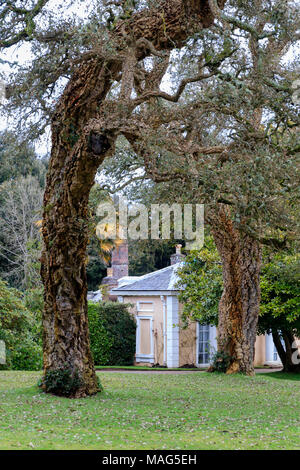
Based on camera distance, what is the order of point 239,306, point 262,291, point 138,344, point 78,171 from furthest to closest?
point 138,344 < point 262,291 < point 239,306 < point 78,171

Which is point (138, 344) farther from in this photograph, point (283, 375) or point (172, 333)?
point (283, 375)

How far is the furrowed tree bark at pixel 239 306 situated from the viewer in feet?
55.2

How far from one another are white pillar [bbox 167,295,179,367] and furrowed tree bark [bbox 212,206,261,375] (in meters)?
9.20

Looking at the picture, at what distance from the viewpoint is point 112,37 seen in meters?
9.66

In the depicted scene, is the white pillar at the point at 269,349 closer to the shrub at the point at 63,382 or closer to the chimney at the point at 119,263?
the chimney at the point at 119,263

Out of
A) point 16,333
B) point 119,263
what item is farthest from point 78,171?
point 119,263

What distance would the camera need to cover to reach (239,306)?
1708 centimetres

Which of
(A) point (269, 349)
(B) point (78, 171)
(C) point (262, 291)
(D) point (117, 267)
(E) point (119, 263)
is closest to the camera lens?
(B) point (78, 171)

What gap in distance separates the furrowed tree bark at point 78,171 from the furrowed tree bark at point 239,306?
6514 millimetres

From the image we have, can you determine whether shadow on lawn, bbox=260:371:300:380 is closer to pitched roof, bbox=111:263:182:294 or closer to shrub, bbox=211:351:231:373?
pitched roof, bbox=111:263:182:294

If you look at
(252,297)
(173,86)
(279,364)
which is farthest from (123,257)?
(173,86)

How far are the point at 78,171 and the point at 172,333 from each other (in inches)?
668

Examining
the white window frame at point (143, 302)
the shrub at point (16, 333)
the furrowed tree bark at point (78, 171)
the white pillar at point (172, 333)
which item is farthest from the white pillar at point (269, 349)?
the furrowed tree bark at point (78, 171)

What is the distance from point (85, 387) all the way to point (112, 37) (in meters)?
6.09
